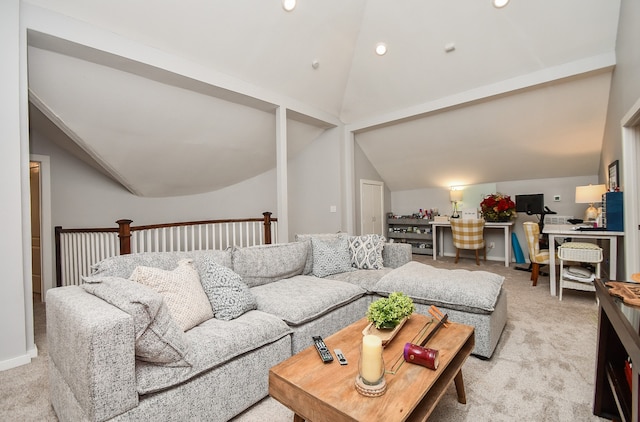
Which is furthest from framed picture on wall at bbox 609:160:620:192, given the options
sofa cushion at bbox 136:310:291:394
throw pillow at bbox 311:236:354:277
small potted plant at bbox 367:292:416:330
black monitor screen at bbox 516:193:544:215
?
sofa cushion at bbox 136:310:291:394

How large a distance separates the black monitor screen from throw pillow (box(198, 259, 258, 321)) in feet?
16.1

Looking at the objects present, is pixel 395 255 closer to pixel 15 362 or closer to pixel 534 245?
pixel 534 245

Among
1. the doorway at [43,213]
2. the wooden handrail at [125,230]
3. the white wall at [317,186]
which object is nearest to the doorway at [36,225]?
the doorway at [43,213]

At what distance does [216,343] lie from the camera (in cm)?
149

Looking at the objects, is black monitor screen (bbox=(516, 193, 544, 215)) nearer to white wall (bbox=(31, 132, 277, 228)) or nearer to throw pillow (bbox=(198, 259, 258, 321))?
white wall (bbox=(31, 132, 277, 228))

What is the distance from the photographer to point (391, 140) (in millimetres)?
5574

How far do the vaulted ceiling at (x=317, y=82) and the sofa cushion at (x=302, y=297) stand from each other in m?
2.55

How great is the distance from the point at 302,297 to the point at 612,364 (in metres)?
1.75

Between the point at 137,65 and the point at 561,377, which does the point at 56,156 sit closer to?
the point at 137,65

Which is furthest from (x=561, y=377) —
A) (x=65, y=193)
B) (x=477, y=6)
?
(x=65, y=193)

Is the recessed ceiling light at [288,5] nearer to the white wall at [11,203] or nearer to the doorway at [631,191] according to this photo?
the white wall at [11,203]

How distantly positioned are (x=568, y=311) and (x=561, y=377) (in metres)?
1.47

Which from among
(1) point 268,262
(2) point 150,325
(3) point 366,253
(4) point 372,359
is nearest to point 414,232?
(3) point 366,253

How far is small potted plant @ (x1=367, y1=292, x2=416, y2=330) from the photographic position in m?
1.61
